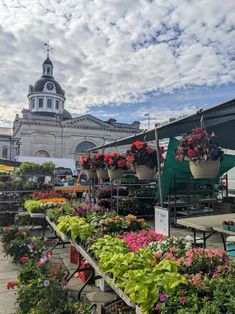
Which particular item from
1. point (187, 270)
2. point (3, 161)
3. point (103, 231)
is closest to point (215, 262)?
point (187, 270)

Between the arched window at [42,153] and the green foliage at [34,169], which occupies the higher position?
the arched window at [42,153]

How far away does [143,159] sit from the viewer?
4.96 m

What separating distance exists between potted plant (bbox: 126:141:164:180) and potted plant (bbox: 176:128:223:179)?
1.33 metres

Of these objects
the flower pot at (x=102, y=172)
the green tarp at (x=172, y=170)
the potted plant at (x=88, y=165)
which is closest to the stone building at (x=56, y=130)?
the potted plant at (x=88, y=165)

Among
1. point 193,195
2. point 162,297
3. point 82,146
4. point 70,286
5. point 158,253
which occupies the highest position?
point 82,146

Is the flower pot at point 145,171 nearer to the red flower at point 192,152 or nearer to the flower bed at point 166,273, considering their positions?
the red flower at point 192,152

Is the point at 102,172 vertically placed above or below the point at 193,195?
above

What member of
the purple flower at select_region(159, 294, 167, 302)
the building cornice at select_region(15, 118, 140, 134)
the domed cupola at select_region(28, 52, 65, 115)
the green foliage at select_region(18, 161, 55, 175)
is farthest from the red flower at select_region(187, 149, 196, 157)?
the domed cupola at select_region(28, 52, 65, 115)

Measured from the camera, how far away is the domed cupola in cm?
6450

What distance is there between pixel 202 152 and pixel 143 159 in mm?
1541

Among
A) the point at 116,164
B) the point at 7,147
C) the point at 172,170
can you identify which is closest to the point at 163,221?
the point at 116,164

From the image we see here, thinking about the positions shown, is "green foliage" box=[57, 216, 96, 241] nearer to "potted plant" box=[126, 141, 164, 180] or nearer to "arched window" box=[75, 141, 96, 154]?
"potted plant" box=[126, 141, 164, 180]

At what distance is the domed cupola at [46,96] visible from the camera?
212ft

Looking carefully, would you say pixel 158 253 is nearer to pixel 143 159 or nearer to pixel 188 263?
pixel 188 263
